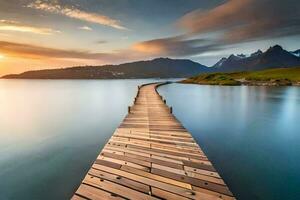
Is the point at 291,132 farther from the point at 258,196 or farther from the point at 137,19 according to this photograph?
the point at 137,19

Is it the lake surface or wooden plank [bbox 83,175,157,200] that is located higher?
wooden plank [bbox 83,175,157,200]

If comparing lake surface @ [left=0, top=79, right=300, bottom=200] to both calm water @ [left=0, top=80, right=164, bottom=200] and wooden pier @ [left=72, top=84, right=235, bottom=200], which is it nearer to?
calm water @ [left=0, top=80, right=164, bottom=200]

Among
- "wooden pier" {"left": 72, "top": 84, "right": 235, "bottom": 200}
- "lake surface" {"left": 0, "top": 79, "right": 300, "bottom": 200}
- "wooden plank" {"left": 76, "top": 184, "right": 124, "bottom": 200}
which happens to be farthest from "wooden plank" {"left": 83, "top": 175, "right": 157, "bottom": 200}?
"lake surface" {"left": 0, "top": 79, "right": 300, "bottom": 200}

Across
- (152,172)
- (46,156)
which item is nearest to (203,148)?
(152,172)

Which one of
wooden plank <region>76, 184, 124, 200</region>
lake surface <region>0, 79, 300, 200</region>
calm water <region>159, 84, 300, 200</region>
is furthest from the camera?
lake surface <region>0, 79, 300, 200</region>

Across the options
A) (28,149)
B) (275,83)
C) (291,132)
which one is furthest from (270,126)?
(275,83)

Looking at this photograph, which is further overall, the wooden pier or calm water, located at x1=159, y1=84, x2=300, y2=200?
calm water, located at x1=159, y1=84, x2=300, y2=200

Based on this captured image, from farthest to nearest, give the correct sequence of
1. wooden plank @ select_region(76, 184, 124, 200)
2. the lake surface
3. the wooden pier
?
1. the lake surface
2. the wooden pier
3. wooden plank @ select_region(76, 184, 124, 200)

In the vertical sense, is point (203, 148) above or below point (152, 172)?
below

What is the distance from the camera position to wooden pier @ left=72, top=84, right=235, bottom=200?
16.6 ft

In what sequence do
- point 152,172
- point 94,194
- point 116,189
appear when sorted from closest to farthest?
point 94,194 < point 116,189 < point 152,172

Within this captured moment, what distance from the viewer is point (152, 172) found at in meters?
6.17

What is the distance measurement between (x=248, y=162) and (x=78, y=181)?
7638 millimetres

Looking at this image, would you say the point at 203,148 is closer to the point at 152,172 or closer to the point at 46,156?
the point at 152,172
